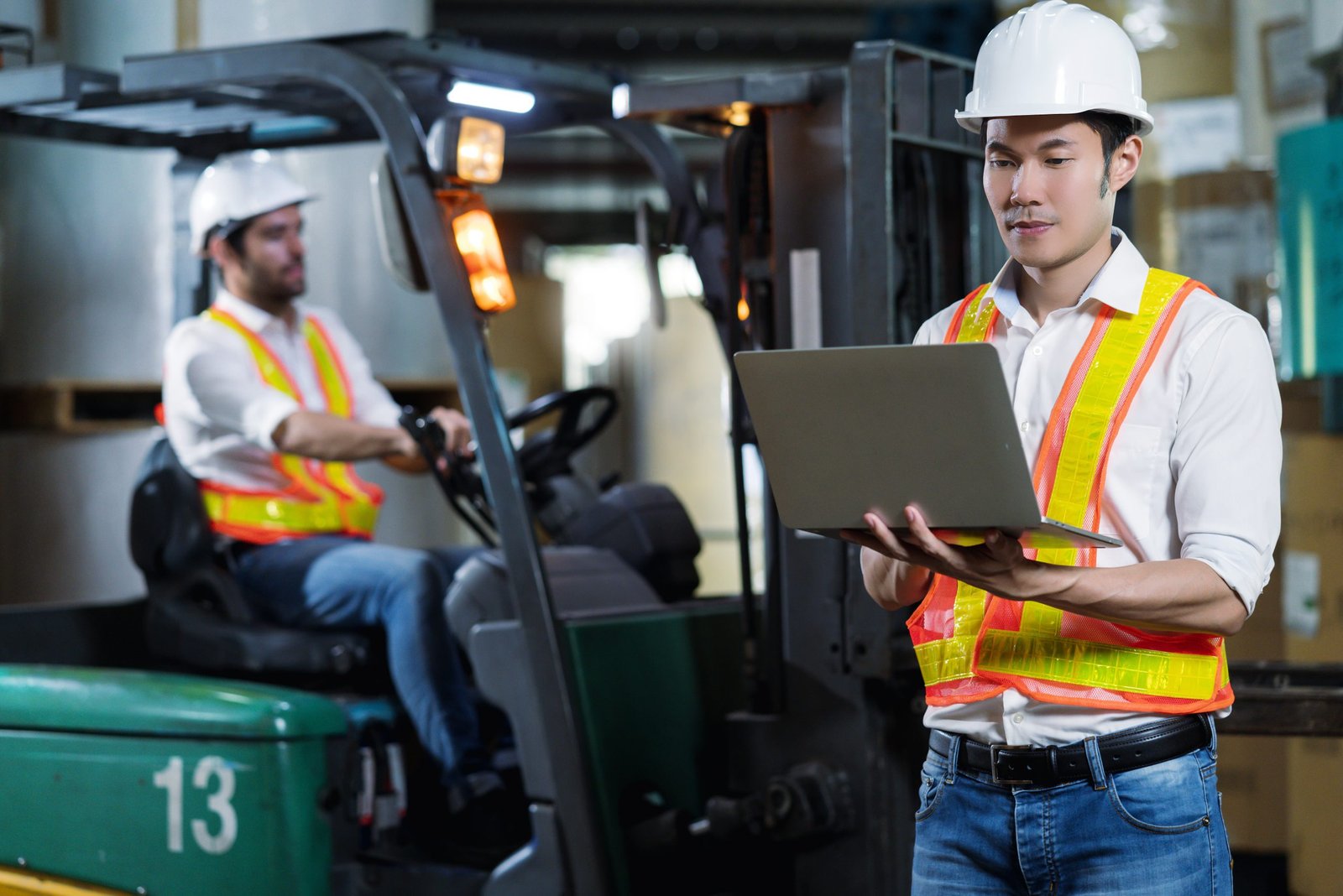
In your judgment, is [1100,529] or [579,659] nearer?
[1100,529]

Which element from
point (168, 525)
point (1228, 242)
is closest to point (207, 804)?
point (168, 525)

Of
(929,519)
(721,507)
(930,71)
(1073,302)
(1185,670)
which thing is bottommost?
(721,507)

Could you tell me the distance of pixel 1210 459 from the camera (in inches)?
64.4

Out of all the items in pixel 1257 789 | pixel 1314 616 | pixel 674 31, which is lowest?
pixel 1257 789

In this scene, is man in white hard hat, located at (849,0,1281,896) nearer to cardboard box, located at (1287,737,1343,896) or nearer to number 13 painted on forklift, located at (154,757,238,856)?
number 13 painted on forklift, located at (154,757,238,856)

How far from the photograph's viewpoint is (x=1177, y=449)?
65.6 inches

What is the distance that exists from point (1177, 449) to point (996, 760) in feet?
1.30

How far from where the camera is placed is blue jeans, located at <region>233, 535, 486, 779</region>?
3.39 m

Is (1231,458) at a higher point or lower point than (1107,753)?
higher

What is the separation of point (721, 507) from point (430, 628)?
3871 mm

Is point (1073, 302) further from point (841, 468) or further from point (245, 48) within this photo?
point (245, 48)

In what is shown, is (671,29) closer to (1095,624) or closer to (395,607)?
(395,607)

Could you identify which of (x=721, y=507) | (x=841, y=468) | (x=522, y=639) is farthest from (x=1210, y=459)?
(x=721, y=507)

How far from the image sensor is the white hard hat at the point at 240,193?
3855 mm
